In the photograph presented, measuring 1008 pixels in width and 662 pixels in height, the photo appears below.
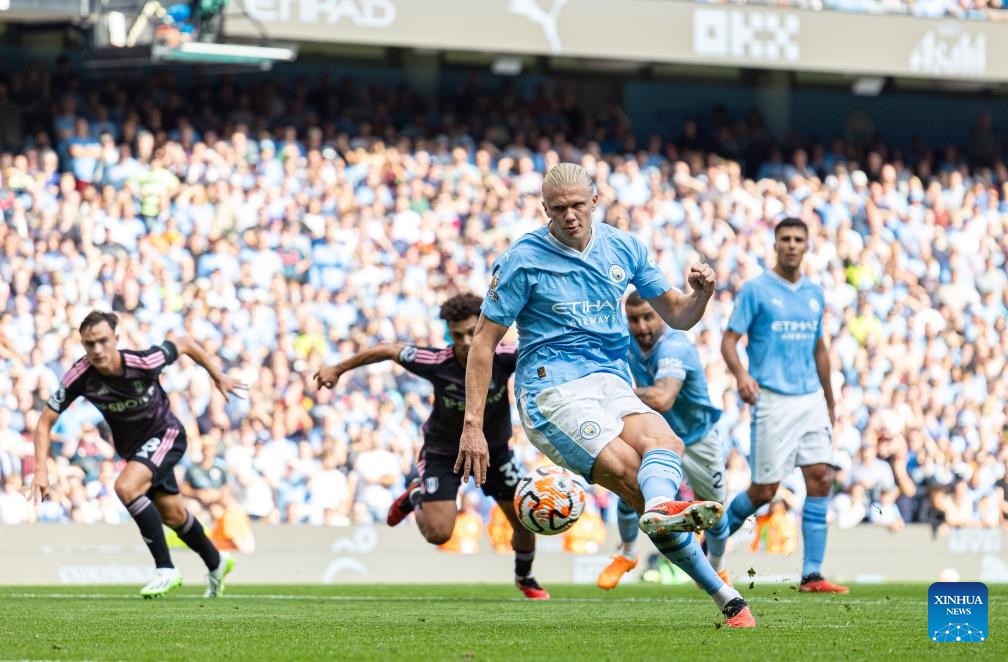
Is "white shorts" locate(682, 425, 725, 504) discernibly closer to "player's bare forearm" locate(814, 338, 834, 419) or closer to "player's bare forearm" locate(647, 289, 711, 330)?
"player's bare forearm" locate(814, 338, 834, 419)

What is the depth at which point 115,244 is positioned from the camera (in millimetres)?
20203

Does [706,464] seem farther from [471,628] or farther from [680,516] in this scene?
[680,516]

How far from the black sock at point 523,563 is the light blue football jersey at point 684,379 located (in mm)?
1475

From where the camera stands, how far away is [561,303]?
26.1 feet

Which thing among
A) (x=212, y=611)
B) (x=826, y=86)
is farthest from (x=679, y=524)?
(x=826, y=86)

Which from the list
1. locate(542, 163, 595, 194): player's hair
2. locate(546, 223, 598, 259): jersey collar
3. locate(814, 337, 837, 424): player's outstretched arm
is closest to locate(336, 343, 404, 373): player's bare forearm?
locate(546, 223, 598, 259): jersey collar

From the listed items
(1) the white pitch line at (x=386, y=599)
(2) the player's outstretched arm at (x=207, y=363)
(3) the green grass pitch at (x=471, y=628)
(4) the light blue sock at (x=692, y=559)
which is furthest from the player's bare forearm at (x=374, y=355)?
(4) the light blue sock at (x=692, y=559)

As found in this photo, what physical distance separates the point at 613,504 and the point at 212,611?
9153 millimetres

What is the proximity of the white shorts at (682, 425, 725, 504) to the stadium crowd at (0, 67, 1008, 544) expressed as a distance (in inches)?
266

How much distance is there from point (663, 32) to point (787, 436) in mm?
14201

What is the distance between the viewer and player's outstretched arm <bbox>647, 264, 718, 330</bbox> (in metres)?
7.72

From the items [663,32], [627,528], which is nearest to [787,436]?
[627,528]

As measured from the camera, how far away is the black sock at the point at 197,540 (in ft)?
40.6

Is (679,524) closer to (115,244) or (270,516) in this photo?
(270,516)
